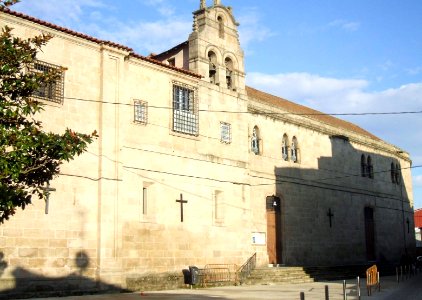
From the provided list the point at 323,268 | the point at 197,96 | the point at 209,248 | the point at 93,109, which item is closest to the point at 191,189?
the point at 209,248

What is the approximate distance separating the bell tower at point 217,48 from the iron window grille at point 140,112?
399 centimetres

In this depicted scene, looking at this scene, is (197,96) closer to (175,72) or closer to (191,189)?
(175,72)

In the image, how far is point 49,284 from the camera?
1795 centimetres

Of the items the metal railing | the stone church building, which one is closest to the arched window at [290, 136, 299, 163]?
the stone church building

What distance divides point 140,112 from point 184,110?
101 inches

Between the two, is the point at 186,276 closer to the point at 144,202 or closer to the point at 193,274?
the point at 193,274

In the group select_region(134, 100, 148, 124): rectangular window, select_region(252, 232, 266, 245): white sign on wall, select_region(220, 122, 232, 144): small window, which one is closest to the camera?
select_region(134, 100, 148, 124): rectangular window

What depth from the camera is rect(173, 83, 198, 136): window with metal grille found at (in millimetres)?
23500

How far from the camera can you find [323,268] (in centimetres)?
3034

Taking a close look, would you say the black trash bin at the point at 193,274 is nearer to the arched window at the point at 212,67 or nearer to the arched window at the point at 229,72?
the arched window at the point at 212,67

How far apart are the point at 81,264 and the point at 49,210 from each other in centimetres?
225

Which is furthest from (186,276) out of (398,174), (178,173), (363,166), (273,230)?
(398,174)

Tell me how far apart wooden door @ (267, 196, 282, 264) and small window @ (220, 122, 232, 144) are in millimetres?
5203

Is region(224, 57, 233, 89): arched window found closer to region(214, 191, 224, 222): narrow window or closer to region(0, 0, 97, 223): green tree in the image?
region(214, 191, 224, 222): narrow window
